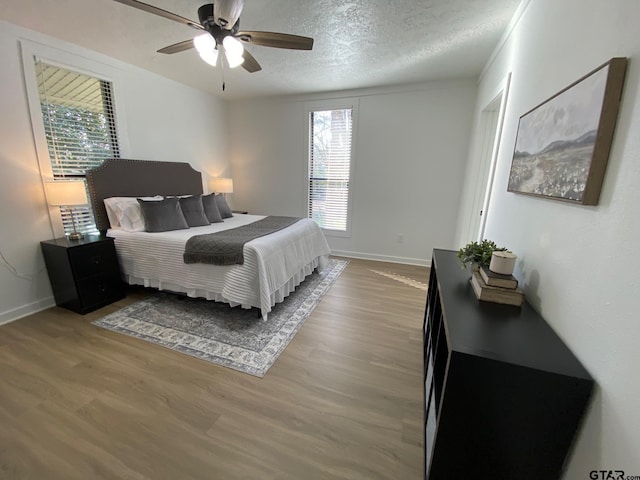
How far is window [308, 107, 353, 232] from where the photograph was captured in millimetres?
4195

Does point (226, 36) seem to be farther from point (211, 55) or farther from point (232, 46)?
point (211, 55)

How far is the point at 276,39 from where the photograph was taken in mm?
1786

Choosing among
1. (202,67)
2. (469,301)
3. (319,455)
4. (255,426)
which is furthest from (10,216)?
(469,301)

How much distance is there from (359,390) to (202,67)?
384 cm

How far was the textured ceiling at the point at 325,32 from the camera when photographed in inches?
77.4

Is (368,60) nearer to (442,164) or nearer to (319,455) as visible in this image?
(442,164)

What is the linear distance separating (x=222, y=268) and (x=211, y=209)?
1.40 metres

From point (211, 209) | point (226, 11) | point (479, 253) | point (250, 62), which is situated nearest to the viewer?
point (226, 11)

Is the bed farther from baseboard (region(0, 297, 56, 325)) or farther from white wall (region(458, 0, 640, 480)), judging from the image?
white wall (region(458, 0, 640, 480))

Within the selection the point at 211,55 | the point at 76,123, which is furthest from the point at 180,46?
the point at 76,123

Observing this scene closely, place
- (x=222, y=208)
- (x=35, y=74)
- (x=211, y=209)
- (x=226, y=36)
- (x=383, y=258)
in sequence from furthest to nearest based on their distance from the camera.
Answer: (x=383, y=258) < (x=222, y=208) < (x=211, y=209) < (x=35, y=74) < (x=226, y=36)

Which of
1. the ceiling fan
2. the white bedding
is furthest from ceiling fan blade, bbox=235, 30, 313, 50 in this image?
the white bedding

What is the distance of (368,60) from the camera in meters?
2.89

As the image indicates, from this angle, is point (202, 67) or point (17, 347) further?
point (202, 67)
